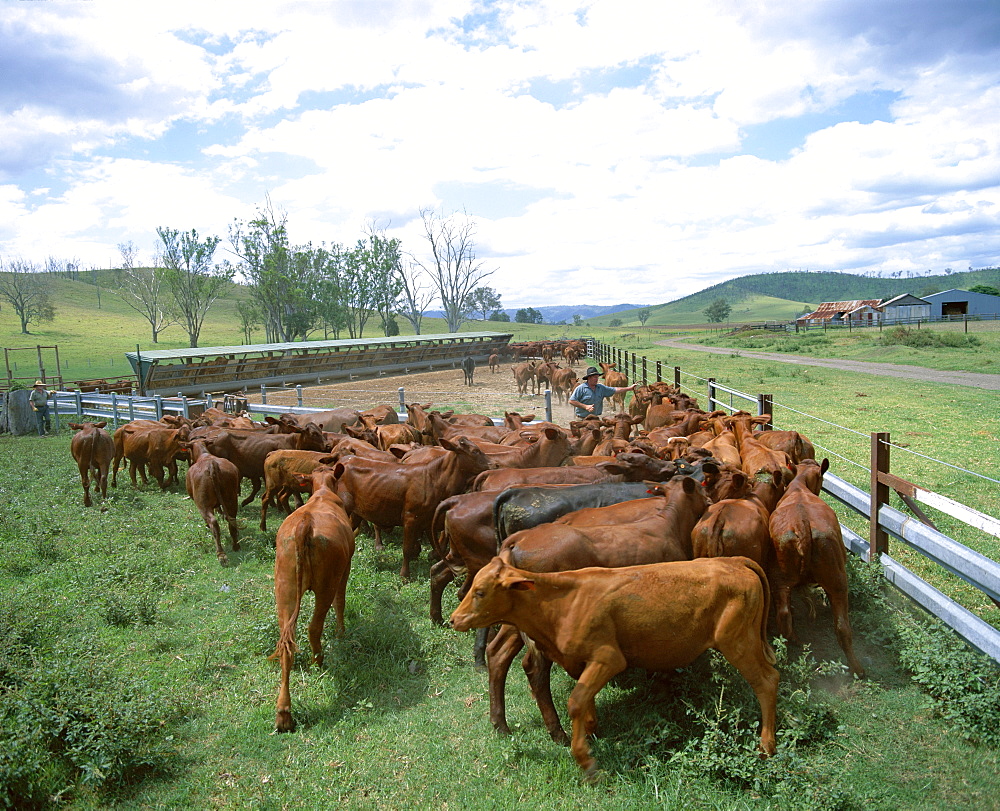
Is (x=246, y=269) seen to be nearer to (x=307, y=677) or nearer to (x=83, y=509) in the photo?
(x=83, y=509)

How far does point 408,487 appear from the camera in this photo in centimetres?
730

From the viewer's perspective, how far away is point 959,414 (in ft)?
52.3

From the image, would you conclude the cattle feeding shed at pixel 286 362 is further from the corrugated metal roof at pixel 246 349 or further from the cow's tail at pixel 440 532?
the cow's tail at pixel 440 532

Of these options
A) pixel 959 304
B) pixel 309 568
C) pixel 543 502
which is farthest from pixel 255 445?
pixel 959 304

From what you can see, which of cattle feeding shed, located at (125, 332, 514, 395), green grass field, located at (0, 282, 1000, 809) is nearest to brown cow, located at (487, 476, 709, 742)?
green grass field, located at (0, 282, 1000, 809)

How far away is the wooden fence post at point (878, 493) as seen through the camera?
584 centimetres

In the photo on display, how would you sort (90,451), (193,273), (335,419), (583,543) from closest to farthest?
(583,543), (90,451), (335,419), (193,273)

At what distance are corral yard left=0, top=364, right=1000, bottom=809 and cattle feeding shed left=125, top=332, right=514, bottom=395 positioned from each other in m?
20.5

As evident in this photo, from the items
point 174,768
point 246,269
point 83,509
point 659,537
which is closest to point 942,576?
point 659,537

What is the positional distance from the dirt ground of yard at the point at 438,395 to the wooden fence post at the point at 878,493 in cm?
1074

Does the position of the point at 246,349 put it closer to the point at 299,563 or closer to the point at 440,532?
the point at 440,532

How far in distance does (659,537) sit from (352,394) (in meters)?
23.0

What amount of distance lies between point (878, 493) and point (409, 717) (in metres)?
4.24

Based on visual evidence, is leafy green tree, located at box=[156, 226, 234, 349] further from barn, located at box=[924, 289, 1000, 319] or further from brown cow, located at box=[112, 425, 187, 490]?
barn, located at box=[924, 289, 1000, 319]
